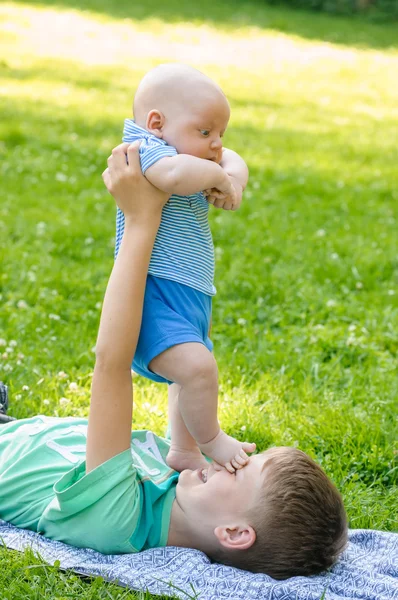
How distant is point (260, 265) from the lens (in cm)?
623

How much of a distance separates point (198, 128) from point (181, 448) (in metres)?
1.21

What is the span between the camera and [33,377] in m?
4.36

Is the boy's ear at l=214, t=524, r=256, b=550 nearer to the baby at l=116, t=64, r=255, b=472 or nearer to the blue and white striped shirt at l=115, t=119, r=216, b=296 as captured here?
the baby at l=116, t=64, r=255, b=472

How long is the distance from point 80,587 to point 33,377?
5.86ft

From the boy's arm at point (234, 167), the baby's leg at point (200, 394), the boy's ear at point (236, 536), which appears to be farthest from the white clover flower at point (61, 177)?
the boy's ear at point (236, 536)

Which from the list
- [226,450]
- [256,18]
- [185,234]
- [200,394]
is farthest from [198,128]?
[256,18]

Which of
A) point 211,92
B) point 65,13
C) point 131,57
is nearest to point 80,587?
point 211,92

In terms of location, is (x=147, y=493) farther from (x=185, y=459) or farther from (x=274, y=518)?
(x=274, y=518)

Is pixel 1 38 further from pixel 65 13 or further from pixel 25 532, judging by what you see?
pixel 25 532

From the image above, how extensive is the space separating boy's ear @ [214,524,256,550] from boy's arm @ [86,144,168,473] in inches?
17.2

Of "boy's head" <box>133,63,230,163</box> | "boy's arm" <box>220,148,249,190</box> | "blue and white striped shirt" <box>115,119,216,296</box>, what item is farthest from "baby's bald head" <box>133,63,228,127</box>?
"boy's arm" <box>220,148,249,190</box>

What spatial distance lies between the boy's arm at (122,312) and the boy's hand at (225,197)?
0.17m

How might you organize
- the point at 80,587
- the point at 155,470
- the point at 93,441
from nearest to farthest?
the point at 80,587
the point at 93,441
the point at 155,470

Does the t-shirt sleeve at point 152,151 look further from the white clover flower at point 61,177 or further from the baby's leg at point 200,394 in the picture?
the white clover flower at point 61,177
